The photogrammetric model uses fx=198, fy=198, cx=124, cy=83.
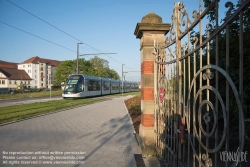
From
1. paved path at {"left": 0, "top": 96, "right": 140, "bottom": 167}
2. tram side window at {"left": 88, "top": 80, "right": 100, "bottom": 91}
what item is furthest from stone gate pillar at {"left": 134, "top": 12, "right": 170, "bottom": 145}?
tram side window at {"left": 88, "top": 80, "right": 100, "bottom": 91}

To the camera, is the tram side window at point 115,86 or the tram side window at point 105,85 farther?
the tram side window at point 115,86

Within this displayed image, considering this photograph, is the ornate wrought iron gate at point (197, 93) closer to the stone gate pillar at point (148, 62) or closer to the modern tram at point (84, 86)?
the stone gate pillar at point (148, 62)

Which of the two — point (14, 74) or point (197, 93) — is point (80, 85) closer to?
point (197, 93)

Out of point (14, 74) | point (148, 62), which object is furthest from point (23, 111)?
point (14, 74)

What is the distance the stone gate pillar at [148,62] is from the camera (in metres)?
4.60

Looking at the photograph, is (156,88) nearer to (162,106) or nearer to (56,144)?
(162,106)

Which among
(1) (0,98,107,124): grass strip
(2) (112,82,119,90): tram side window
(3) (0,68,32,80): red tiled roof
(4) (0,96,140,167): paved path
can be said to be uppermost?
(3) (0,68,32,80): red tiled roof

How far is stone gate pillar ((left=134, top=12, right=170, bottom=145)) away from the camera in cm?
460

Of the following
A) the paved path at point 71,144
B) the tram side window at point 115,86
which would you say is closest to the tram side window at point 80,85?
the tram side window at point 115,86

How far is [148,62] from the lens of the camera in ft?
15.2

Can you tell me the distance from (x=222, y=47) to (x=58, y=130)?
→ 5981 mm

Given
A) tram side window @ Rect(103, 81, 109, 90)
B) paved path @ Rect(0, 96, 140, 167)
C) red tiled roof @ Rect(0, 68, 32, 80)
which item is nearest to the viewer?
paved path @ Rect(0, 96, 140, 167)

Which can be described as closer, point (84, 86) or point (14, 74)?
point (84, 86)

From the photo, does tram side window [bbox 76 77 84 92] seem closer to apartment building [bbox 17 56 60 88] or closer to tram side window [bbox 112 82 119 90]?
tram side window [bbox 112 82 119 90]
